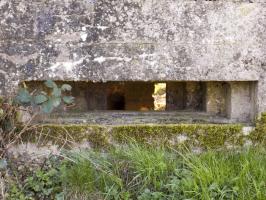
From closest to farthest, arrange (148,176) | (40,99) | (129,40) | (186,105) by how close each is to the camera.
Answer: (148,176) → (40,99) → (129,40) → (186,105)

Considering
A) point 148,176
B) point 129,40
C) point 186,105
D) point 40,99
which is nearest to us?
point 148,176

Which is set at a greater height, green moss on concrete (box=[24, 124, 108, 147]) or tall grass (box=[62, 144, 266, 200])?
green moss on concrete (box=[24, 124, 108, 147])

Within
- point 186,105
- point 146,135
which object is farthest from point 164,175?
point 186,105

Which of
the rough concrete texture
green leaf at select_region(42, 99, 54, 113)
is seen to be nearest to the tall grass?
green leaf at select_region(42, 99, 54, 113)

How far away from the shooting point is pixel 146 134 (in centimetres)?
337

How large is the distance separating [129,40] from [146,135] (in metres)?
0.66

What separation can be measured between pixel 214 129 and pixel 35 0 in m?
1.49

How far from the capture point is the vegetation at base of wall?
2811 mm

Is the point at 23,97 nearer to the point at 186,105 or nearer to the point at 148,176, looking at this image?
the point at 148,176

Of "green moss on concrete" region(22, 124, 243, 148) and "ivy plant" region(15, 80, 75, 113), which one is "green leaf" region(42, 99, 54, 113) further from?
"green moss on concrete" region(22, 124, 243, 148)

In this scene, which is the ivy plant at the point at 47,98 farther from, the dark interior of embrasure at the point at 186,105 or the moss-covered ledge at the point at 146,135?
the dark interior of embrasure at the point at 186,105

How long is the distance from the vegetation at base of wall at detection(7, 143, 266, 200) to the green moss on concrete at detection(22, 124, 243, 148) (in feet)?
0.45

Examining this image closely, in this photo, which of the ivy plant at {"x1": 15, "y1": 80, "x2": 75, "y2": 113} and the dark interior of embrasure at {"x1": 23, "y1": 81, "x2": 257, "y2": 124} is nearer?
the ivy plant at {"x1": 15, "y1": 80, "x2": 75, "y2": 113}

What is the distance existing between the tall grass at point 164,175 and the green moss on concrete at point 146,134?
0.59ft
